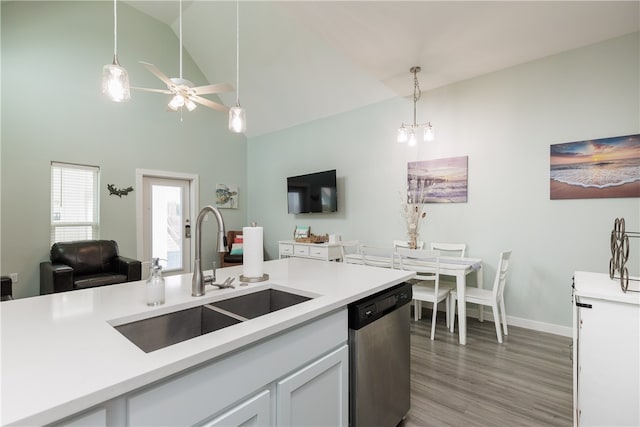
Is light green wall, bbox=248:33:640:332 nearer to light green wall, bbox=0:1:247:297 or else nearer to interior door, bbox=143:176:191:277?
interior door, bbox=143:176:191:277

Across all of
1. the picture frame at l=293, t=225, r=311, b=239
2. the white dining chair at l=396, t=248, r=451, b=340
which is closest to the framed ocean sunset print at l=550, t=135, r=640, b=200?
the white dining chair at l=396, t=248, r=451, b=340

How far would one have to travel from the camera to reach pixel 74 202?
4031 mm

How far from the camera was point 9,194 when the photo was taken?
138 inches

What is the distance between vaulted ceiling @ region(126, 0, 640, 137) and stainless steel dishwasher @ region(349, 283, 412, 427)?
7.84 ft

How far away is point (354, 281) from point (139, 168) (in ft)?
14.4

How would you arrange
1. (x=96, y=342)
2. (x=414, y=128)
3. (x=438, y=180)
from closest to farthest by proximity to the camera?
(x=96, y=342), (x=414, y=128), (x=438, y=180)

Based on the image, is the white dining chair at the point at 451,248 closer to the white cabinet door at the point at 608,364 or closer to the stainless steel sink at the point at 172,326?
the white cabinet door at the point at 608,364

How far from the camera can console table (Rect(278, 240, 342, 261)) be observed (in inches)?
166

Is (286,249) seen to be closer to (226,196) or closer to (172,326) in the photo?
(226,196)

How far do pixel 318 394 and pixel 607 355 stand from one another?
1.26m

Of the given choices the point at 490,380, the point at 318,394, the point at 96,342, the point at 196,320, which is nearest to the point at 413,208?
the point at 490,380

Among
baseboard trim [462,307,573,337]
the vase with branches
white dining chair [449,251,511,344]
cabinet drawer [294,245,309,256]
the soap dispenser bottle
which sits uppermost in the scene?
the vase with branches

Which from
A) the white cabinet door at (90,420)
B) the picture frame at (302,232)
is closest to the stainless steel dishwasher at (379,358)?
the white cabinet door at (90,420)

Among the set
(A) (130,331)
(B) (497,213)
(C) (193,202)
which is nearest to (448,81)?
(B) (497,213)
